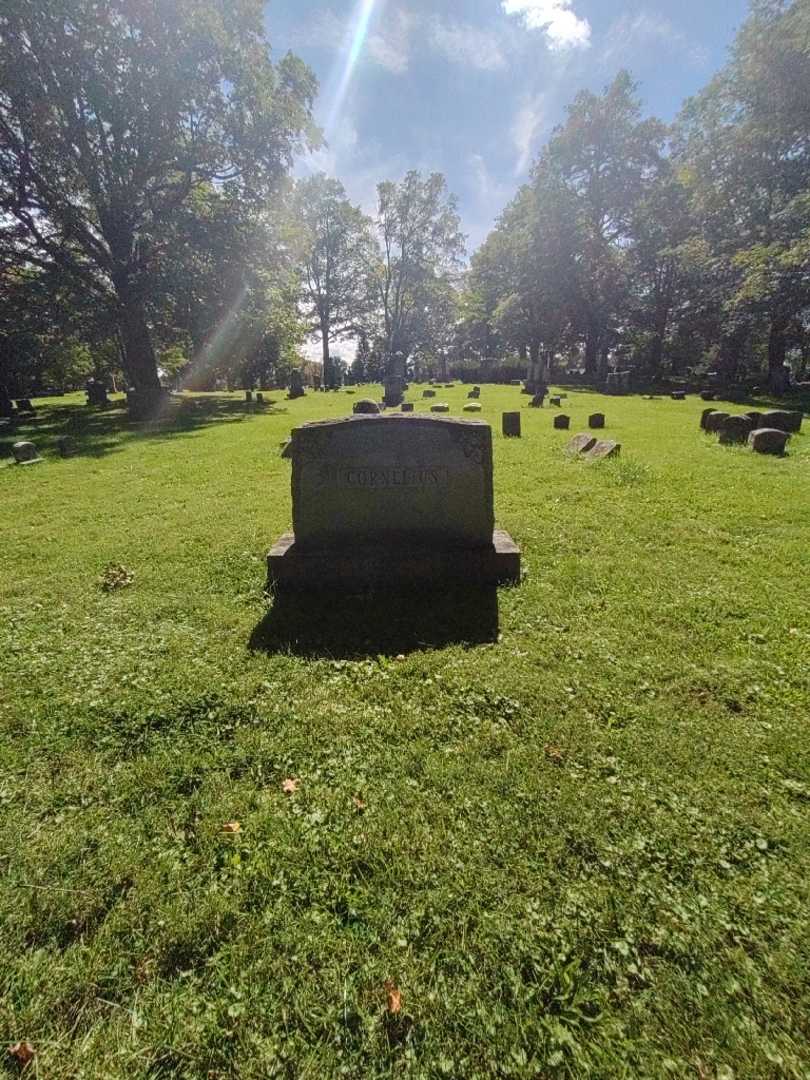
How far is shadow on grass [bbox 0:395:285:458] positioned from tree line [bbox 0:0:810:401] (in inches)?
89.1

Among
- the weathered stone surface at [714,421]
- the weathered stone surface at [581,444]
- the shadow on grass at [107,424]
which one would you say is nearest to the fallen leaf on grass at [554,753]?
the weathered stone surface at [581,444]

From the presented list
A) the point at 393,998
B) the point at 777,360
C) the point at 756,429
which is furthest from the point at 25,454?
the point at 777,360

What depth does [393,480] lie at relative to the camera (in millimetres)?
4488

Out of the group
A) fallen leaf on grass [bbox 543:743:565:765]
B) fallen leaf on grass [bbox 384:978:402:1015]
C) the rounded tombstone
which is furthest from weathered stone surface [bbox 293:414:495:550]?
the rounded tombstone

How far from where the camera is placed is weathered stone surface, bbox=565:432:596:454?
10414mm

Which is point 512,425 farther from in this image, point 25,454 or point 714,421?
point 25,454

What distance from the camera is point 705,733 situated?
9.10 feet

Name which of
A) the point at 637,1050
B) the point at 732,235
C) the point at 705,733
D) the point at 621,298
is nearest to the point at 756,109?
the point at 732,235

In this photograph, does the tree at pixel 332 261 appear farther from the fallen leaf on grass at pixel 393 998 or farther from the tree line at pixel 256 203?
the fallen leaf on grass at pixel 393 998

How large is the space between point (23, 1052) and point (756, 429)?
14657mm

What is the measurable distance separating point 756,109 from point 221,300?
29.3m

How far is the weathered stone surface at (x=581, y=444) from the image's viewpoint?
410 inches

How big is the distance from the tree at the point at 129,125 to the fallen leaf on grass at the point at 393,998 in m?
22.9

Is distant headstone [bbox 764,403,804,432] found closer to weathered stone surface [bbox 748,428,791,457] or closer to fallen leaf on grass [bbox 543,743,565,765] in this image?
weathered stone surface [bbox 748,428,791,457]
